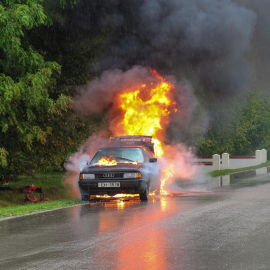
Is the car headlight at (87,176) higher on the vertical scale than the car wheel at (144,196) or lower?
higher

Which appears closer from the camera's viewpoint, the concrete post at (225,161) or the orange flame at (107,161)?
the orange flame at (107,161)

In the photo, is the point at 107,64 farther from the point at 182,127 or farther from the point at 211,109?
the point at 211,109

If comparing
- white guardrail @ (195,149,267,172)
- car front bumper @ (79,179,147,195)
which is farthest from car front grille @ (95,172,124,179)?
white guardrail @ (195,149,267,172)

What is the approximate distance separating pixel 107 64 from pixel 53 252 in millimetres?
17511

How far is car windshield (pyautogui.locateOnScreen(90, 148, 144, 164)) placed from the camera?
16844mm

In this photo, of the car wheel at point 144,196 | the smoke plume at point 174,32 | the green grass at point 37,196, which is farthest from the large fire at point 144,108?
the car wheel at point 144,196

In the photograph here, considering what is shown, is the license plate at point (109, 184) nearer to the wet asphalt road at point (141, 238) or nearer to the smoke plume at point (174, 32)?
the wet asphalt road at point (141, 238)

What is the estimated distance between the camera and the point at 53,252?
777 centimetres

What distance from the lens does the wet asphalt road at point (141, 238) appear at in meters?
7.09

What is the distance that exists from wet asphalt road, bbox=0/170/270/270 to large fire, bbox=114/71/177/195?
11.5 m

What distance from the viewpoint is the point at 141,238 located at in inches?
349

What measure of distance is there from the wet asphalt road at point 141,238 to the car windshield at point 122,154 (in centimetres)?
287

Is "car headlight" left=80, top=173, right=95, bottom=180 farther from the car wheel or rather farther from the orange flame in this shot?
the car wheel

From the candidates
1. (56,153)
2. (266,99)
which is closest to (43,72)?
(56,153)
